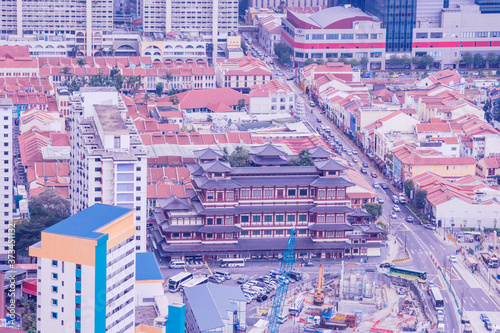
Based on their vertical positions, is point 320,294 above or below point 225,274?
below

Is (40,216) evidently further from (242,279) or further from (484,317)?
(484,317)

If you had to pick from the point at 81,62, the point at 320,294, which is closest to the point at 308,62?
the point at 81,62

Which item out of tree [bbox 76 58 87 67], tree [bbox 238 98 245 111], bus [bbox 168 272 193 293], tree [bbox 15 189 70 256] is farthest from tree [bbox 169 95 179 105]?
bus [bbox 168 272 193 293]

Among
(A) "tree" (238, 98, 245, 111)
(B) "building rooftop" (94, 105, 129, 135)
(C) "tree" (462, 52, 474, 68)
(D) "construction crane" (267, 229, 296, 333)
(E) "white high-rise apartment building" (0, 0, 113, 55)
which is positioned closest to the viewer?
(D) "construction crane" (267, 229, 296, 333)

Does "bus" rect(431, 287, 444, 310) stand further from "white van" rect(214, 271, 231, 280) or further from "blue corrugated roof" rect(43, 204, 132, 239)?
"blue corrugated roof" rect(43, 204, 132, 239)

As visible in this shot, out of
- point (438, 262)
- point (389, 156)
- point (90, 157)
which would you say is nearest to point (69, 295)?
point (90, 157)

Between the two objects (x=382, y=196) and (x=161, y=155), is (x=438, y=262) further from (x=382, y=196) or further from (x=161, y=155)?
(x=161, y=155)

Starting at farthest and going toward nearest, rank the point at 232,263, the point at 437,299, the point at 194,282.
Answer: the point at 232,263 < the point at 194,282 < the point at 437,299
